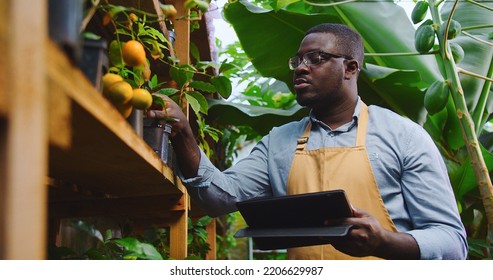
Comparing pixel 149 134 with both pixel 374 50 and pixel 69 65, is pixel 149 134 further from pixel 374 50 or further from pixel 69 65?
pixel 374 50

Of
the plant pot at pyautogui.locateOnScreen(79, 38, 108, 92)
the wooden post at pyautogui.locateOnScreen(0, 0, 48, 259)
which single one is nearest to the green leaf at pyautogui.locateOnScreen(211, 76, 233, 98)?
the plant pot at pyautogui.locateOnScreen(79, 38, 108, 92)

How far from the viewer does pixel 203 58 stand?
2.94 meters

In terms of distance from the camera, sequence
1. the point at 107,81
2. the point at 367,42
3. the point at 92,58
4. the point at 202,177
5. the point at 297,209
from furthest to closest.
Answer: the point at 367,42, the point at 202,177, the point at 297,209, the point at 107,81, the point at 92,58

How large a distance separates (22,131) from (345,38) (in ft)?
4.78

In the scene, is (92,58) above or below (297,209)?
above

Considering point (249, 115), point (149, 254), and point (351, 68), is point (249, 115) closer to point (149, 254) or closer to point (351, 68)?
point (351, 68)

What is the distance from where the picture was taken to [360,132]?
1.80 metres

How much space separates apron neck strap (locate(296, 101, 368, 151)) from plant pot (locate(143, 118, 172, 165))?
435 mm

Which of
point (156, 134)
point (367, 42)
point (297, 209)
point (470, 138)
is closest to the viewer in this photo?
point (297, 209)

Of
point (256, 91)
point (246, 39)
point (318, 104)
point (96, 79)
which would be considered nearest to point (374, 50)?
point (246, 39)

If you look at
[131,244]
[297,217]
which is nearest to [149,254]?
[131,244]

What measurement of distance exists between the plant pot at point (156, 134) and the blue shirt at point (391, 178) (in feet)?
0.56
